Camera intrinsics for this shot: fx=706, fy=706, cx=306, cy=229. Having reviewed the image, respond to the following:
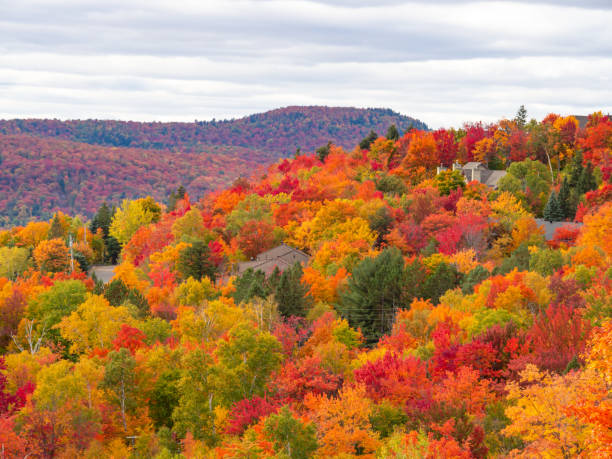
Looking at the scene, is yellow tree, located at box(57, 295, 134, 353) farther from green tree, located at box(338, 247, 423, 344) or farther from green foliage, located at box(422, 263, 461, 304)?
green foliage, located at box(422, 263, 461, 304)

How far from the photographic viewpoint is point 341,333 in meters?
54.7

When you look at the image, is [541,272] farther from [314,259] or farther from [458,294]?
[314,259]

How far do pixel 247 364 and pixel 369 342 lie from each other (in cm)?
2436

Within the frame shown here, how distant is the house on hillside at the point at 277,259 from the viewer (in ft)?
270

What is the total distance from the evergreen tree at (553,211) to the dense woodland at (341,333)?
0.89 feet

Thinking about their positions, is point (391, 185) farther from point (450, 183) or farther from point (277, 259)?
point (277, 259)

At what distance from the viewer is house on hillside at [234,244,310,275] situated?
82.4m

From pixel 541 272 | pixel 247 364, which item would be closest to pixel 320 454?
pixel 247 364

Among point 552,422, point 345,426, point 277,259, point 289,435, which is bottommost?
point 345,426

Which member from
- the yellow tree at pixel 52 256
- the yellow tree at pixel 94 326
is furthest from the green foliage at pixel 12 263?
the yellow tree at pixel 94 326

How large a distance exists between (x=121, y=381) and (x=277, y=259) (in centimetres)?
4558

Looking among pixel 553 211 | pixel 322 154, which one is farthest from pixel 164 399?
pixel 322 154

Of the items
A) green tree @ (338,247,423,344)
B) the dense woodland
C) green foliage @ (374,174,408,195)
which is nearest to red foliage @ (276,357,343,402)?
the dense woodland

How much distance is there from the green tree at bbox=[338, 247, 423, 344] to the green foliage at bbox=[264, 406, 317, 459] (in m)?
32.5
